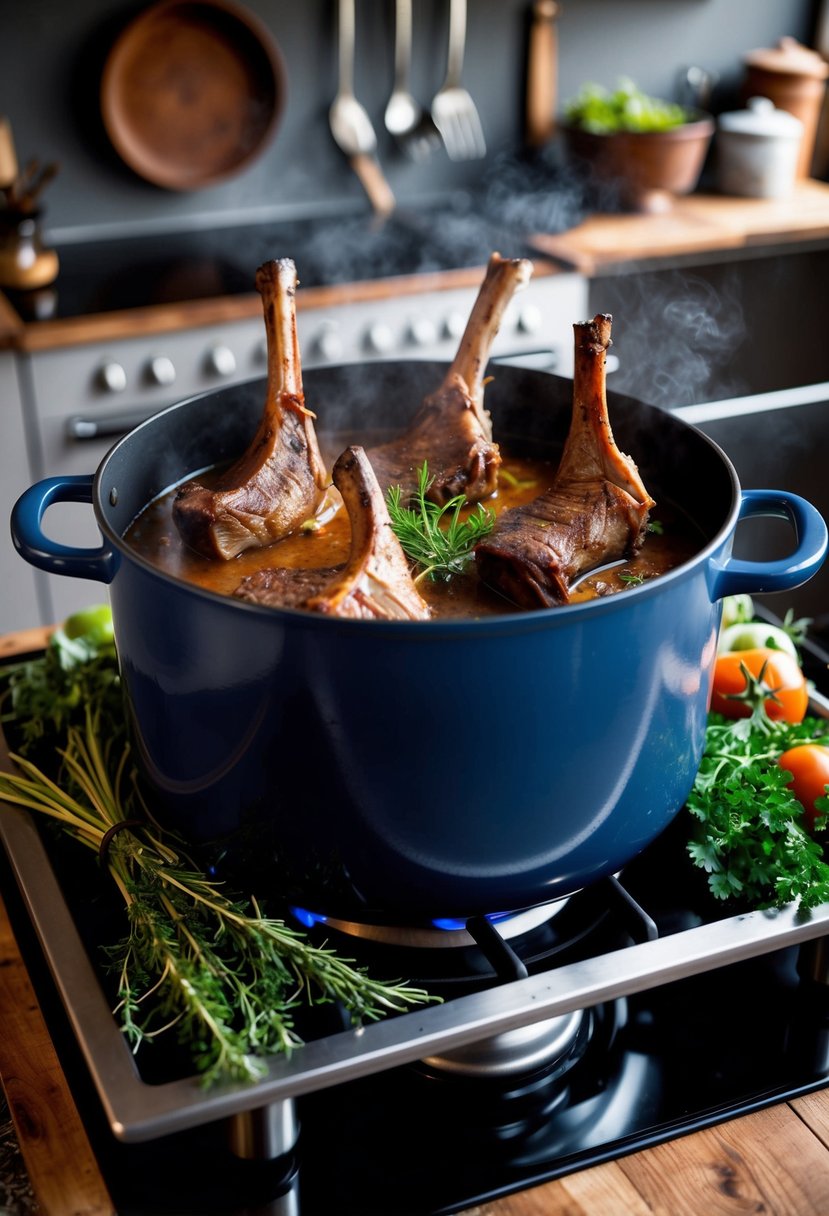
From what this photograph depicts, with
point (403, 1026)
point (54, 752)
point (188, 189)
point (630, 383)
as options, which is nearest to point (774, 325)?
point (630, 383)

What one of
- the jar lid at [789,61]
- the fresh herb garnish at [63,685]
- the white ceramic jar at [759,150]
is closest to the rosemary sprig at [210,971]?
the fresh herb garnish at [63,685]

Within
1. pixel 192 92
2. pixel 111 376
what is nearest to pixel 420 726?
pixel 111 376

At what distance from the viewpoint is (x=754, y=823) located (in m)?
1.08

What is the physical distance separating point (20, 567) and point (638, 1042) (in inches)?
70.9

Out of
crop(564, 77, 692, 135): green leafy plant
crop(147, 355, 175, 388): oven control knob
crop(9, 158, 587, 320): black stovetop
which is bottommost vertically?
crop(147, 355, 175, 388): oven control knob

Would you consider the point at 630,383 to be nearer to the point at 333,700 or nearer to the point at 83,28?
the point at 83,28

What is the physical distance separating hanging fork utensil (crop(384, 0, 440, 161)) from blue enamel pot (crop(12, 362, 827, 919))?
7.84ft

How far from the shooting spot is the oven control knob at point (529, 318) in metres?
2.68

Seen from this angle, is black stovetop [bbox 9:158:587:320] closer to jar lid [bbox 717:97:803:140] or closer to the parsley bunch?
jar lid [bbox 717:97:803:140]

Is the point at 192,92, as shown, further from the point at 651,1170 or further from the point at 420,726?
the point at 651,1170

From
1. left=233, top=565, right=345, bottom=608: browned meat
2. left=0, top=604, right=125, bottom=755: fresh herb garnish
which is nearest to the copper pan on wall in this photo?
left=0, top=604, right=125, bottom=755: fresh herb garnish

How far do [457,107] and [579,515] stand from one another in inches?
95.6

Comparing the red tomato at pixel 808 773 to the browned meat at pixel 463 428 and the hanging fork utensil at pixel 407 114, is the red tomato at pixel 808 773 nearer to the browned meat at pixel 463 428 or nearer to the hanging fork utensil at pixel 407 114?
the browned meat at pixel 463 428

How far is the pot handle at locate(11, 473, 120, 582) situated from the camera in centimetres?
98
